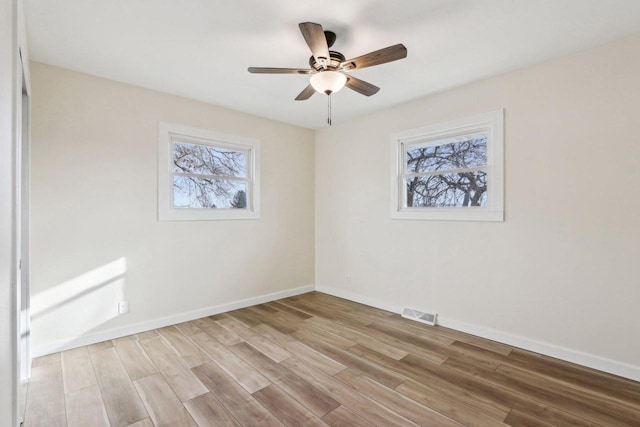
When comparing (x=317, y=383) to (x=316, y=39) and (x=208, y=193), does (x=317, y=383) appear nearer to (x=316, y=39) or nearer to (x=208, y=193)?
(x=316, y=39)

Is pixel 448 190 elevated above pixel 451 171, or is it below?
below

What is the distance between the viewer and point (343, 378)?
239cm

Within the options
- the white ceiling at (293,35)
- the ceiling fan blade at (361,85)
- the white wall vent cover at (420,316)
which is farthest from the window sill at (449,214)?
the ceiling fan blade at (361,85)

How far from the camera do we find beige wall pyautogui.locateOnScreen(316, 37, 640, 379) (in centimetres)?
243

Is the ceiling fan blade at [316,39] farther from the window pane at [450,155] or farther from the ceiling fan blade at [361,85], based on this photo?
the window pane at [450,155]

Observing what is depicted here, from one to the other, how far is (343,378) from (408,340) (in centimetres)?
99

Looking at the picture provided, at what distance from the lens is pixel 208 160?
3.89m

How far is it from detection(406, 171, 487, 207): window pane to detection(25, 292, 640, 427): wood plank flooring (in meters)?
1.43

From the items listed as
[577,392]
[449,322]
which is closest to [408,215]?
[449,322]

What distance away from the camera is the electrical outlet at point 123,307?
315 cm

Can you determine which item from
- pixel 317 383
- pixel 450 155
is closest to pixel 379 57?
pixel 450 155

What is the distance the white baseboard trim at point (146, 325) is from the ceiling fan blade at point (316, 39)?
309 cm

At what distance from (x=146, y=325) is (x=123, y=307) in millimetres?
320

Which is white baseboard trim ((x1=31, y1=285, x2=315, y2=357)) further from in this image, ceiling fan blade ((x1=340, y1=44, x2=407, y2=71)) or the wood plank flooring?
ceiling fan blade ((x1=340, y1=44, x2=407, y2=71))
